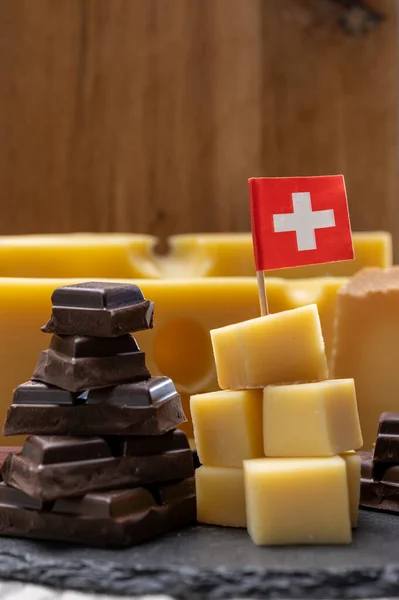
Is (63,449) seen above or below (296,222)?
below

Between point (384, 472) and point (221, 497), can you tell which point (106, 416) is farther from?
point (384, 472)

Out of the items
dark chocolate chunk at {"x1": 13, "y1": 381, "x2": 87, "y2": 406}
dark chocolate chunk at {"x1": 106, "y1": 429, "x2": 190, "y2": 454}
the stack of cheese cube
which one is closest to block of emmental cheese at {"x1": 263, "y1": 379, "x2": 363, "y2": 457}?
the stack of cheese cube

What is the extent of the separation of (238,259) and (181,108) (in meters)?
0.73

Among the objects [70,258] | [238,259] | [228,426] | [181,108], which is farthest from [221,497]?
[181,108]

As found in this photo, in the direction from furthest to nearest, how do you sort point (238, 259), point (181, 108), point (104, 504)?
point (181, 108) → point (238, 259) → point (104, 504)

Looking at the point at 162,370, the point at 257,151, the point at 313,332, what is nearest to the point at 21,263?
the point at 162,370

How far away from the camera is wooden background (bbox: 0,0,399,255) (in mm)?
2586

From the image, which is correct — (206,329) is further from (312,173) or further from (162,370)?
(312,173)

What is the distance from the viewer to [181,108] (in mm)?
2609

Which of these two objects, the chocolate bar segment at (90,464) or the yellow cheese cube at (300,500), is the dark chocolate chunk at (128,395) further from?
the yellow cheese cube at (300,500)

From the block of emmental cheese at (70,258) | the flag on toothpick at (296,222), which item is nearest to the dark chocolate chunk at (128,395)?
the flag on toothpick at (296,222)

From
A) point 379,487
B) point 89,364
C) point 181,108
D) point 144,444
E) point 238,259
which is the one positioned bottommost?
point 379,487

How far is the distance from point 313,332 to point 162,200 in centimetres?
148

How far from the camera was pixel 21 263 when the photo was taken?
1.82 metres
